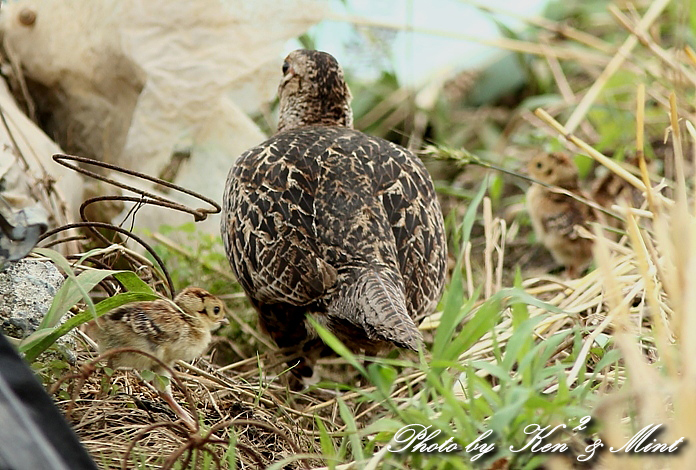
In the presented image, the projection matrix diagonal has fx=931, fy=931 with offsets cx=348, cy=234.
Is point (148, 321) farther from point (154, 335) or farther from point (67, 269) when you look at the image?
point (67, 269)

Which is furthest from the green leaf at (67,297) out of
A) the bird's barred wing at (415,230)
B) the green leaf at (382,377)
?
the bird's barred wing at (415,230)

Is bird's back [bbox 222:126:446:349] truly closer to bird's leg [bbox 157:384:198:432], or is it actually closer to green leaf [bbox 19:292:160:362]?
bird's leg [bbox 157:384:198:432]

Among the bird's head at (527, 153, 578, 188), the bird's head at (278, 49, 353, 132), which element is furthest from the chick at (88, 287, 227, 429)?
the bird's head at (527, 153, 578, 188)

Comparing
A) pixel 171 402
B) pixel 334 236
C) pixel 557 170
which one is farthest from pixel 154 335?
pixel 557 170

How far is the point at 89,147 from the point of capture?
17.2 feet

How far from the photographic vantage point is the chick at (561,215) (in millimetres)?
4691

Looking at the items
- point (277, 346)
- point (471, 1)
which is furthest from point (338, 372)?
point (471, 1)

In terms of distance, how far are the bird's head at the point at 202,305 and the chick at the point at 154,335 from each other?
5cm

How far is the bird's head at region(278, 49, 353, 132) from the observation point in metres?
4.22

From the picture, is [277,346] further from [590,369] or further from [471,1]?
[471,1]

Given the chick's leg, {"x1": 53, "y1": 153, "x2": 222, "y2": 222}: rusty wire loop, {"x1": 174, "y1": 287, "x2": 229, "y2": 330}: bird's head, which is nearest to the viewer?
the chick's leg

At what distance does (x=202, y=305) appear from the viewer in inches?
118

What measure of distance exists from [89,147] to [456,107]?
10.2ft

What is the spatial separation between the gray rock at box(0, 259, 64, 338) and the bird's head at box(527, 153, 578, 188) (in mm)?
2786
